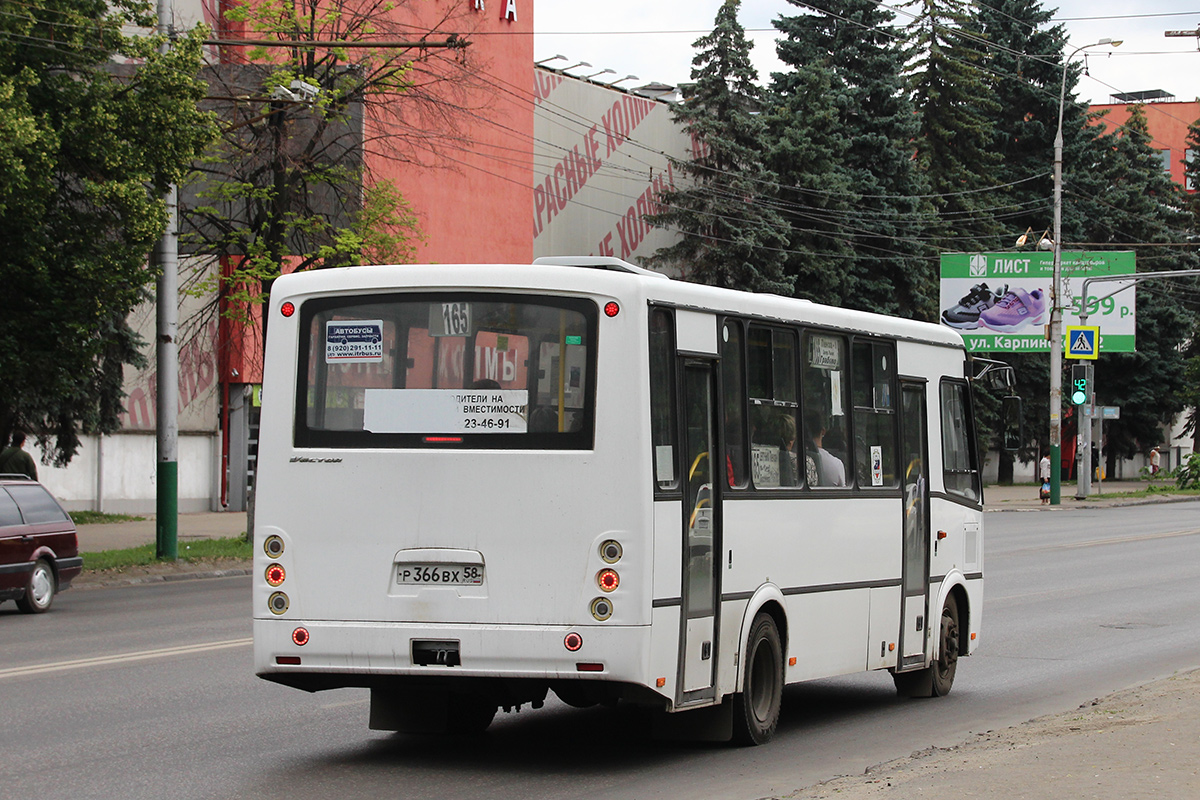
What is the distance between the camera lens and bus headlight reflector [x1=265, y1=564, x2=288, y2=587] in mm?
8828

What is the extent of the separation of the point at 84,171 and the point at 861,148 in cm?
4461

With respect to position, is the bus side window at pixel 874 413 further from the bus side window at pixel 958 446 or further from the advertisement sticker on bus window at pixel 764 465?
the advertisement sticker on bus window at pixel 764 465

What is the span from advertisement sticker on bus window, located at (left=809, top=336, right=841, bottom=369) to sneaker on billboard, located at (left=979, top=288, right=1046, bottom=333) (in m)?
43.8

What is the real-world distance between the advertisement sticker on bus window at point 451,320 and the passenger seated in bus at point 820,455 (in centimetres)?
270

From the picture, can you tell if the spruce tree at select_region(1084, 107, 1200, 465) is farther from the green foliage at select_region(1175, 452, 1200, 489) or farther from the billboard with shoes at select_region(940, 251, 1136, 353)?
the billboard with shoes at select_region(940, 251, 1136, 353)

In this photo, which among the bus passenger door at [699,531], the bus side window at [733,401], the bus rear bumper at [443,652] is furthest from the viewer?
the bus side window at [733,401]

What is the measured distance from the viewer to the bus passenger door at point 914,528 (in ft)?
39.1

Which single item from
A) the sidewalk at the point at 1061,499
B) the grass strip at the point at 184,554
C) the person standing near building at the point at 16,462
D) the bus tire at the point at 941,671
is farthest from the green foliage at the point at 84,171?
the sidewalk at the point at 1061,499

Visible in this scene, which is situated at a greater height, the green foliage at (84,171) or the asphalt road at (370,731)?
the green foliage at (84,171)

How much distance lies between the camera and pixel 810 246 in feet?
190

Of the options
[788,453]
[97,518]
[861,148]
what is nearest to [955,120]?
[861,148]

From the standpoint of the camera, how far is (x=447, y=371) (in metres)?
8.80

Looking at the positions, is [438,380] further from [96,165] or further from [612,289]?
[96,165]

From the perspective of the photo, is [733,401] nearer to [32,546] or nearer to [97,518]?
[32,546]
